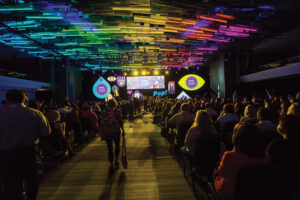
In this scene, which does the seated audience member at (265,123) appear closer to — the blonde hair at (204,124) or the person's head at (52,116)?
the blonde hair at (204,124)

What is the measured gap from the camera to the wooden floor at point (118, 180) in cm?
309

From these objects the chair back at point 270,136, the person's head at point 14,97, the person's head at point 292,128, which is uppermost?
the person's head at point 14,97

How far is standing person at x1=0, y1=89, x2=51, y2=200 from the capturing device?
82.9 inches

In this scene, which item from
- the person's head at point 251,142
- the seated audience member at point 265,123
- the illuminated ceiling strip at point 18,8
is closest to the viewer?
the person's head at point 251,142

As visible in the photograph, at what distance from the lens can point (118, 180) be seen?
360cm

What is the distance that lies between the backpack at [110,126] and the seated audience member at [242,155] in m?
2.53

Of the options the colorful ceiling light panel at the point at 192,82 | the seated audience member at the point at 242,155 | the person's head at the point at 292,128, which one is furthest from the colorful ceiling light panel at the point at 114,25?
the colorful ceiling light panel at the point at 192,82

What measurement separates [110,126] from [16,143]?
1875mm

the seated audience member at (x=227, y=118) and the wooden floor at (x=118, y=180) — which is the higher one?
the seated audience member at (x=227, y=118)

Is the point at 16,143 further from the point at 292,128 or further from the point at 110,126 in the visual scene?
the point at 292,128

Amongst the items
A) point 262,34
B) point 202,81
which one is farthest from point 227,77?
point 202,81

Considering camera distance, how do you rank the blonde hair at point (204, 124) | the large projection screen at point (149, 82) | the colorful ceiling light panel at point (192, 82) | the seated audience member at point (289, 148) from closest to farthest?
the seated audience member at point (289, 148) → the blonde hair at point (204, 124) → the large projection screen at point (149, 82) → the colorful ceiling light panel at point (192, 82)

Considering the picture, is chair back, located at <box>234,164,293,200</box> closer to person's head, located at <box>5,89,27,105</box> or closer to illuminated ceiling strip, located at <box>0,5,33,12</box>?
person's head, located at <box>5,89,27,105</box>

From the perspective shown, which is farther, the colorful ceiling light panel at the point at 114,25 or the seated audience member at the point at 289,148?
the colorful ceiling light panel at the point at 114,25
